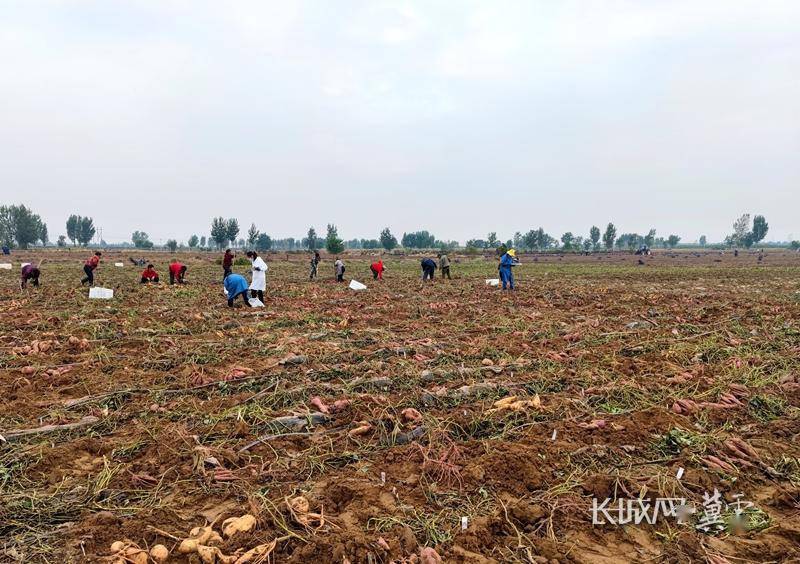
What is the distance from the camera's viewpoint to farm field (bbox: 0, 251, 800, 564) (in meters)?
3.20

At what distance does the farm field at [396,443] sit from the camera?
3201 millimetres

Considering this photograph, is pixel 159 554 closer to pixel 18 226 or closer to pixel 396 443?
pixel 396 443

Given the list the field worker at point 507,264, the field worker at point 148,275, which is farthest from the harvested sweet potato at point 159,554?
the field worker at point 148,275

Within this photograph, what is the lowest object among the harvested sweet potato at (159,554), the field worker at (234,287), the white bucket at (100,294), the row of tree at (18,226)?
the harvested sweet potato at (159,554)

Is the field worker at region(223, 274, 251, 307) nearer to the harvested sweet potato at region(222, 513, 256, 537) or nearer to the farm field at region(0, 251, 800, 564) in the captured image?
the farm field at region(0, 251, 800, 564)

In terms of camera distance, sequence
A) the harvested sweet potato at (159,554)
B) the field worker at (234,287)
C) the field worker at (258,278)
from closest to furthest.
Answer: the harvested sweet potato at (159,554)
the field worker at (234,287)
the field worker at (258,278)

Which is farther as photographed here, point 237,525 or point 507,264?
point 507,264

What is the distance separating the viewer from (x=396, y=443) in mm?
4699

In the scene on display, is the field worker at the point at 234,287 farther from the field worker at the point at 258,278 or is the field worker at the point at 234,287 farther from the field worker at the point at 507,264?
the field worker at the point at 507,264

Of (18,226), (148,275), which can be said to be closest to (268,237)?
(18,226)

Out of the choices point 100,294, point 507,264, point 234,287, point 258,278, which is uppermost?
point 507,264

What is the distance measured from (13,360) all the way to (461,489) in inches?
303

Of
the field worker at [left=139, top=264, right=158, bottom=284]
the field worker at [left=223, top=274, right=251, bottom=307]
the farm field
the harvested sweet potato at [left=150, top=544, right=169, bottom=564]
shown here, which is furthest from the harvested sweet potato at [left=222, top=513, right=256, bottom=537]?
the field worker at [left=139, top=264, right=158, bottom=284]

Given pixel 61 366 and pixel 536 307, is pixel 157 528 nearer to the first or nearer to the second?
pixel 61 366
